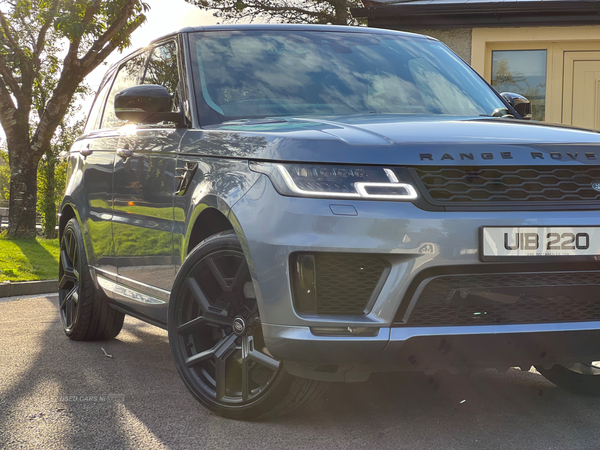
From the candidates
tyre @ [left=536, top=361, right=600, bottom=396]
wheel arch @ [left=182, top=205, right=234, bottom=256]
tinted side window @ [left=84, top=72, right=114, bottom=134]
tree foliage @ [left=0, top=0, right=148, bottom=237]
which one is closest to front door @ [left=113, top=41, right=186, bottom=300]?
wheel arch @ [left=182, top=205, right=234, bottom=256]

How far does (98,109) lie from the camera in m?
5.76

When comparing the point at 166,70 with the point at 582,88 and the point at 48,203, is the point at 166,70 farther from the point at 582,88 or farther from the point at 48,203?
the point at 48,203

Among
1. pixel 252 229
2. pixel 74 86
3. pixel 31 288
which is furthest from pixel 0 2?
pixel 252 229

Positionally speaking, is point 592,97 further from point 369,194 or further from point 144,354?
point 369,194

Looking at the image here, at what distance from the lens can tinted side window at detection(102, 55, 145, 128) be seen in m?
4.94

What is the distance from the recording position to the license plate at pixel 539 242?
2.66 m

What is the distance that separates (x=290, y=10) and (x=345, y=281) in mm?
18839

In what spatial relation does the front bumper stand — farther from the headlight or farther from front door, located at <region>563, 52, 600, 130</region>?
front door, located at <region>563, 52, 600, 130</region>

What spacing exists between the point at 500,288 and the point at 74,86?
15147mm

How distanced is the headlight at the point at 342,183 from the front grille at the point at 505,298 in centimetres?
35

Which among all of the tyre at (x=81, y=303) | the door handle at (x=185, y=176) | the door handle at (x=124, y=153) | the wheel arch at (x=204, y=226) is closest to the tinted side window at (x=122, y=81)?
the door handle at (x=124, y=153)

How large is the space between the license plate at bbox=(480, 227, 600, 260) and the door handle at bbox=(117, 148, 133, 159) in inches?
91.4

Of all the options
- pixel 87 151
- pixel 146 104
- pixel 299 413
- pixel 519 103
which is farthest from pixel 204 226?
pixel 519 103

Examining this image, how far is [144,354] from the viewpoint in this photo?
16.2 feet
